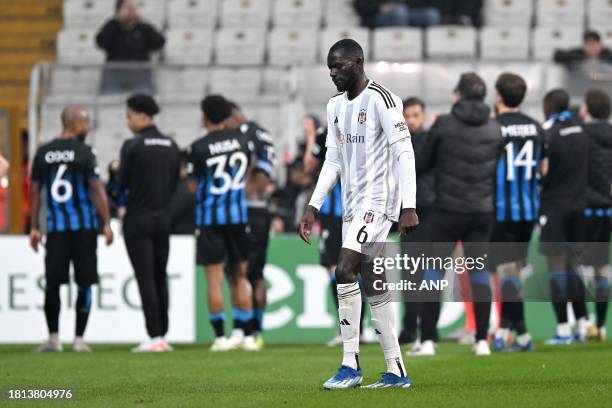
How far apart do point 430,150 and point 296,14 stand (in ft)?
30.8

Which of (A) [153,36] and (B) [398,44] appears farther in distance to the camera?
(B) [398,44]

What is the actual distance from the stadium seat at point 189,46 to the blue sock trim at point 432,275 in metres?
11.0

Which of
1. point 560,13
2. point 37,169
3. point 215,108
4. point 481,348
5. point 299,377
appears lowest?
point 481,348

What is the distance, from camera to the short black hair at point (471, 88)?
11312 mm

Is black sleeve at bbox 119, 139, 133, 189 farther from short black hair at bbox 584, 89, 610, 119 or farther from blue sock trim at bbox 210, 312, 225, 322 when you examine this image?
short black hair at bbox 584, 89, 610, 119

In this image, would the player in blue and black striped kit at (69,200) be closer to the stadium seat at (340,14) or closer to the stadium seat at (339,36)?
the stadium seat at (339,36)

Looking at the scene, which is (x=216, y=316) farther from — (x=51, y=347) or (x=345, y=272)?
(x=345, y=272)

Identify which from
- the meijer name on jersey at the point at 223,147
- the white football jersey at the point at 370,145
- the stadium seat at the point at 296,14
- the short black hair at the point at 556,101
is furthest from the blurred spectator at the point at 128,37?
the white football jersey at the point at 370,145

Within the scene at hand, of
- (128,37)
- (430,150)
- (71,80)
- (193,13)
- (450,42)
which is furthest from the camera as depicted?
(193,13)

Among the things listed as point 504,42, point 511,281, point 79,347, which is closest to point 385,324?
point 511,281

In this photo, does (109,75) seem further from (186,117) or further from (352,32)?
(352,32)

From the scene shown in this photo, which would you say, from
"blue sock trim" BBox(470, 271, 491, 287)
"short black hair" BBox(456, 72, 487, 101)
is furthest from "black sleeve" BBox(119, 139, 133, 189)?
"blue sock trim" BBox(470, 271, 491, 287)

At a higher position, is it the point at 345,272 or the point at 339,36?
the point at 339,36

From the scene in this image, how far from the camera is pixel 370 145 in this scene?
26.6ft
